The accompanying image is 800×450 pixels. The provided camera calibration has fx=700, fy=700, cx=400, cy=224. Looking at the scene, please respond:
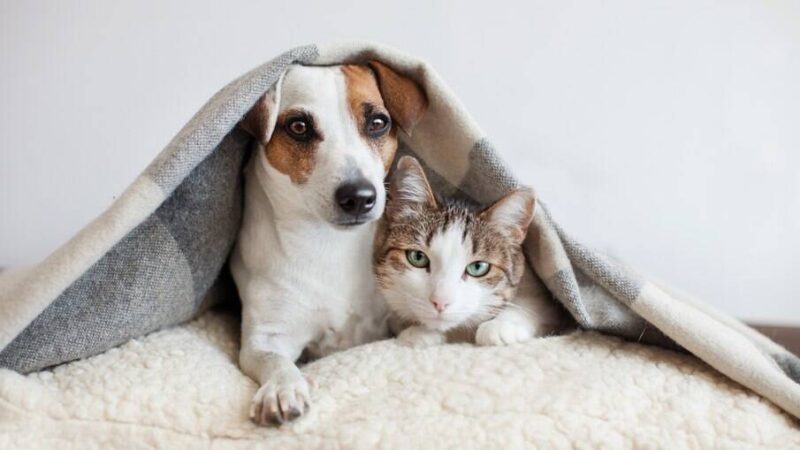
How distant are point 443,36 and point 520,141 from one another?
12.9 inches

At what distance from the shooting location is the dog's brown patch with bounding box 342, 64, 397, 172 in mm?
1132

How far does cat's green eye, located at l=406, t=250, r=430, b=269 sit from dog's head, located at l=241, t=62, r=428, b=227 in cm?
11

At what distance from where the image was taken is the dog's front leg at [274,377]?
941mm

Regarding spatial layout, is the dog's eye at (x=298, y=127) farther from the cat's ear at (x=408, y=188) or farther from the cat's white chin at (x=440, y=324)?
the cat's white chin at (x=440, y=324)

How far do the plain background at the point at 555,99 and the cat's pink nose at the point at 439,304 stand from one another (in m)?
0.71

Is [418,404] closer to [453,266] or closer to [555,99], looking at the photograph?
[453,266]

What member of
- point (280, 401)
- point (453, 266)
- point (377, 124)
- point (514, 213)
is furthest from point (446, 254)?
point (280, 401)

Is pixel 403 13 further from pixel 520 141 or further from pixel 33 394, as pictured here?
pixel 33 394

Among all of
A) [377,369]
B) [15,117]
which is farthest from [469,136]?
[15,117]

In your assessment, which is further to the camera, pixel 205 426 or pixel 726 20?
pixel 726 20

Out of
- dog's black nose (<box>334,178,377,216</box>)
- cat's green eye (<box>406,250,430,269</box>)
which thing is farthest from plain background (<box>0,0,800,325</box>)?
dog's black nose (<box>334,178,377,216</box>)

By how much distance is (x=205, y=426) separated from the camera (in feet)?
3.10

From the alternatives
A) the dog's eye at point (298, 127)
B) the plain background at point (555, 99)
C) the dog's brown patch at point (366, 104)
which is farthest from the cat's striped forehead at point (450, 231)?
the plain background at point (555, 99)

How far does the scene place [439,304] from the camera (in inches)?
43.4
